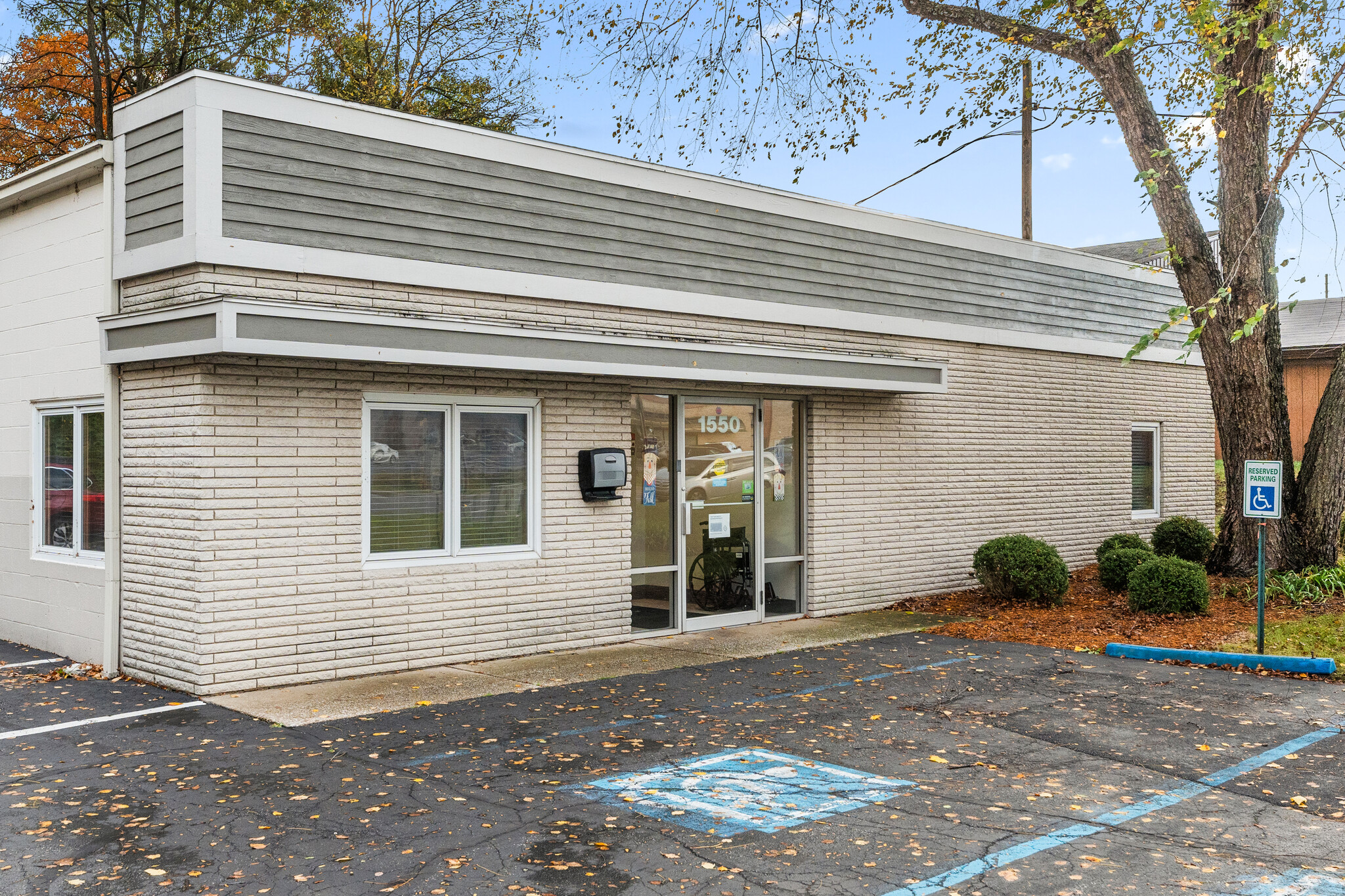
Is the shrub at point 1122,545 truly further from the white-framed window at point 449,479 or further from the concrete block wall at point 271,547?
the concrete block wall at point 271,547

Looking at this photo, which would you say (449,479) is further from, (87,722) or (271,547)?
(87,722)

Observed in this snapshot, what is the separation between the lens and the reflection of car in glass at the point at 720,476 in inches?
451

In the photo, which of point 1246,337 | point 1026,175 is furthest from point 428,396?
point 1026,175

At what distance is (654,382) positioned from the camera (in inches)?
433

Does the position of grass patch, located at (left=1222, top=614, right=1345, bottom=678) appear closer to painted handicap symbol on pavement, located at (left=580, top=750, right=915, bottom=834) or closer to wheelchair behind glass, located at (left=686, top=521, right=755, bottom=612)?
wheelchair behind glass, located at (left=686, top=521, right=755, bottom=612)

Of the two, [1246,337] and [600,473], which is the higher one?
[1246,337]

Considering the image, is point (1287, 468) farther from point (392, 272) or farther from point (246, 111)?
point (246, 111)

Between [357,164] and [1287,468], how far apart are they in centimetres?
1175

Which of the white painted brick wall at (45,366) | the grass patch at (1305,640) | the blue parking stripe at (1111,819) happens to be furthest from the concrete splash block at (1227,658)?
the white painted brick wall at (45,366)

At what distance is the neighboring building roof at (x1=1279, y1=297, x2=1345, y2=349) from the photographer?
34.3m

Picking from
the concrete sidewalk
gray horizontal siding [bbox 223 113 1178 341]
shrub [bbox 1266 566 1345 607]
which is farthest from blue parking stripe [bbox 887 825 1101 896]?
shrub [bbox 1266 566 1345 607]

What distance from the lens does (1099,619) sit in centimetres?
1196

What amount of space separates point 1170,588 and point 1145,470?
19.8 feet

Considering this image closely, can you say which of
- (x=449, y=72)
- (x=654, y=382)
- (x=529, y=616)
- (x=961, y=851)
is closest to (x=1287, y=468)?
(x=654, y=382)
